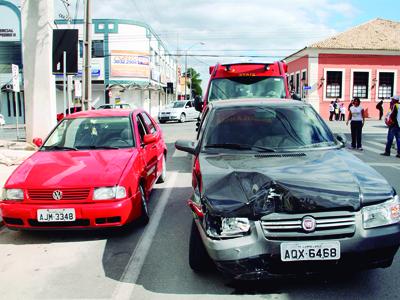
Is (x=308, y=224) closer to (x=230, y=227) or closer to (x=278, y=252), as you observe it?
(x=278, y=252)

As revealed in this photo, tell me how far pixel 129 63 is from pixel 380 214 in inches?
1601

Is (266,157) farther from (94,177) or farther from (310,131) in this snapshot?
(94,177)

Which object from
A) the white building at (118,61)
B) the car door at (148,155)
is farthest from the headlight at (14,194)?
the white building at (118,61)

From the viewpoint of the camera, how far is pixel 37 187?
17.3ft

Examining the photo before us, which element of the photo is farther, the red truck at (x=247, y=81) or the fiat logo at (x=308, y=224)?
the red truck at (x=247, y=81)

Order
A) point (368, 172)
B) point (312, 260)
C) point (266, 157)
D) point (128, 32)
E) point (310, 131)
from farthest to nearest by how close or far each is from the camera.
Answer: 1. point (128, 32)
2. point (310, 131)
3. point (266, 157)
4. point (368, 172)
5. point (312, 260)

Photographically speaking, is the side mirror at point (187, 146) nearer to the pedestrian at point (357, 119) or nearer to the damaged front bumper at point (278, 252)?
the damaged front bumper at point (278, 252)

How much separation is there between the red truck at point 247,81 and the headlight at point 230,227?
8.58 meters

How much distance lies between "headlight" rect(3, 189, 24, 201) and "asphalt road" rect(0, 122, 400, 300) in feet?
1.91

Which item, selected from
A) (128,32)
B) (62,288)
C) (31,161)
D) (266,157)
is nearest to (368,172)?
(266,157)

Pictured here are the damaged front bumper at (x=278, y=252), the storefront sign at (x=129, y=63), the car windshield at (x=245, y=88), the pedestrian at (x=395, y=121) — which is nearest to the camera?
the damaged front bumper at (x=278, y=252)

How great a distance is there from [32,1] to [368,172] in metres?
14.3

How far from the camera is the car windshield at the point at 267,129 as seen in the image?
198 inches

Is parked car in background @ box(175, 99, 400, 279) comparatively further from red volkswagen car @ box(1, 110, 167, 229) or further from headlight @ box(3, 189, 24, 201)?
headlight @ box(3, 189, 24, 201)
